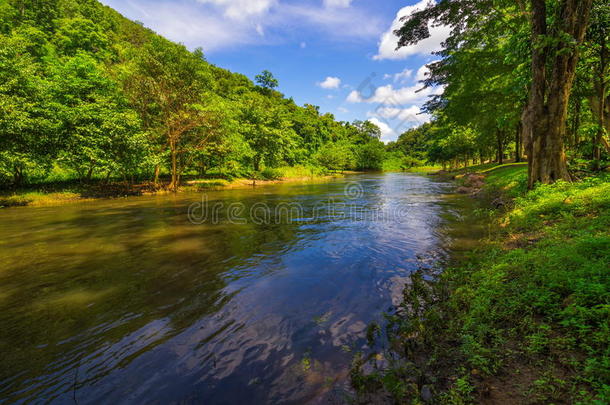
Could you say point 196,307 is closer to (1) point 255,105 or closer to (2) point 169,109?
(2) point 169,109

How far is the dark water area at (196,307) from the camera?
11.5 feet

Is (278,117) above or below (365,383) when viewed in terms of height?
above

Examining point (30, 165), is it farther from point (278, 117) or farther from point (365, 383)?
point (278, 117)

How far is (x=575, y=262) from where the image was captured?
4.45 meters

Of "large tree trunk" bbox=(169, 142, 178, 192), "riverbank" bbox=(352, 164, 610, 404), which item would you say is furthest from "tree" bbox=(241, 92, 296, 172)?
"riverbank" bbox=(352, 164, 610, 404)

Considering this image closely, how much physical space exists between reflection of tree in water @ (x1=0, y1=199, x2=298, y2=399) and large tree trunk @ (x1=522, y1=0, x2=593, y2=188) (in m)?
11.6

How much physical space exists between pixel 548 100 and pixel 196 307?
1537 cm

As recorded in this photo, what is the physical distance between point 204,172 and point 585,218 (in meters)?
41.5

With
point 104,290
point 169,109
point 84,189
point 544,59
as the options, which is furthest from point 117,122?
point 544,59

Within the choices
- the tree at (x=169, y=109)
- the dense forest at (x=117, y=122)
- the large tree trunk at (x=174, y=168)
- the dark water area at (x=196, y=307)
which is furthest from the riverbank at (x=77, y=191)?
the dark water area at (x=196, y=307)

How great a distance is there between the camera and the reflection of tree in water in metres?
4.00

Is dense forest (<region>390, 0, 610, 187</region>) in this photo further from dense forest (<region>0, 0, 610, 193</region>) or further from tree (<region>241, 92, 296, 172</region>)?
tree (<region>241, 92, 296, 172</region>)

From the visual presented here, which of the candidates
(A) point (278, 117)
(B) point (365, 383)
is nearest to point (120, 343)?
(B) point (365, 383)

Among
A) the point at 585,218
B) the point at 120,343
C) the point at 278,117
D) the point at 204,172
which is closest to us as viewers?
the point at 120,343
